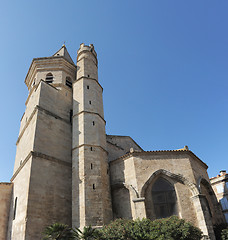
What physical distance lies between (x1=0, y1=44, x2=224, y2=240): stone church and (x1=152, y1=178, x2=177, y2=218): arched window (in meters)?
0.04

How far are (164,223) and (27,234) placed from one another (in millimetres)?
5854

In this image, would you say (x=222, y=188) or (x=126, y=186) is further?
(x=222, y=188)

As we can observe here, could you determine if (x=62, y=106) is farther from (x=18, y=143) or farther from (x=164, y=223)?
(x=164, y=223)

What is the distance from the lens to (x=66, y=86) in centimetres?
1616

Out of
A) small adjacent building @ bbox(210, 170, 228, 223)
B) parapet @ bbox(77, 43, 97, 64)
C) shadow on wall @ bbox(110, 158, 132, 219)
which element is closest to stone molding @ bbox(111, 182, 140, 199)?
shadow on wall @ bbox(110, 158, 132, 219)

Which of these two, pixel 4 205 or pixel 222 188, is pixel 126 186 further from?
pixel 222 188

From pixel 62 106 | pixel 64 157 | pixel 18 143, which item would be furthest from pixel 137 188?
pixel 18 143

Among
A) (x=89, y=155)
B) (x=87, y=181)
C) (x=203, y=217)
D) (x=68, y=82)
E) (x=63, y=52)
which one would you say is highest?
(x=63, y=52)

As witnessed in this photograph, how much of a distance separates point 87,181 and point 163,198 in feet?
13.2

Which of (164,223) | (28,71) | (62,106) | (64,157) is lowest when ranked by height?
(164,223)

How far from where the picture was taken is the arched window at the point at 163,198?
1005 cm

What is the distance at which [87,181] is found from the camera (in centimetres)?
1058

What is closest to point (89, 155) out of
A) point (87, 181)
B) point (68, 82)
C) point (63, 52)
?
point (87, 181)

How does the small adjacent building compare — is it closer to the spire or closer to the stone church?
the stone church
